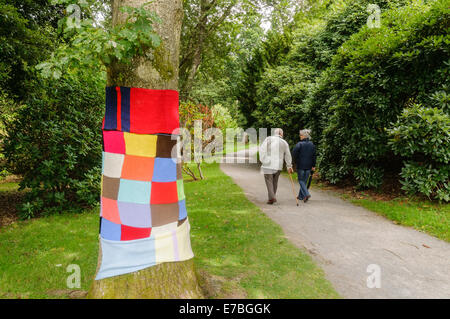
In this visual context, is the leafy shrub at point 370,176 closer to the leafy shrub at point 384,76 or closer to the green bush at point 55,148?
the leafy shrub at point 384,76

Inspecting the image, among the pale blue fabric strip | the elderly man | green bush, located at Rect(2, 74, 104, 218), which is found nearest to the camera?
the pale blue fabric strip

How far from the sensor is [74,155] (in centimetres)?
762

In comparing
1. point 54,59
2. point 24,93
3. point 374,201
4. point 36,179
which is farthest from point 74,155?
point 374,201

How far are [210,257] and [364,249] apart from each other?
2681mm

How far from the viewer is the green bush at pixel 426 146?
657 centimetres

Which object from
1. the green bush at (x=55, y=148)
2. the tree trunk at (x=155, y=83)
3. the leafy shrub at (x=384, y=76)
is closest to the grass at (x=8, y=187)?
the green bush at (x=55, y=148)

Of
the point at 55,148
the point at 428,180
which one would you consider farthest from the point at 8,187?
the point at 428,180

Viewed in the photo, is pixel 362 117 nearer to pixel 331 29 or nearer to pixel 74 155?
pixel 331 29

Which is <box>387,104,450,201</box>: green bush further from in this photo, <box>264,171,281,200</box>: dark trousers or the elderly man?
<box>264,171,281,200</box>: dark trousers

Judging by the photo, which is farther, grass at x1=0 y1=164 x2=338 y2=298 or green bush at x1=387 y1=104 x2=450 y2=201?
green bush at x1=387 y1=104 x2=450 y2=201

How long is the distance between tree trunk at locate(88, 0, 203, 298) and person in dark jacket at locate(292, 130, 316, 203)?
221 inches

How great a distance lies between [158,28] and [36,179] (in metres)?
6.48

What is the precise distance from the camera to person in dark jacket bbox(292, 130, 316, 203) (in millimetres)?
8094

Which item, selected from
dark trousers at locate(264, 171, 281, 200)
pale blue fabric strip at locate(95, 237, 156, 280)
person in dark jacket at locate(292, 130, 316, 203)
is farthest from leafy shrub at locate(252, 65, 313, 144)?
pale blue fabric strip at locate(95, 237, 156, 280)
